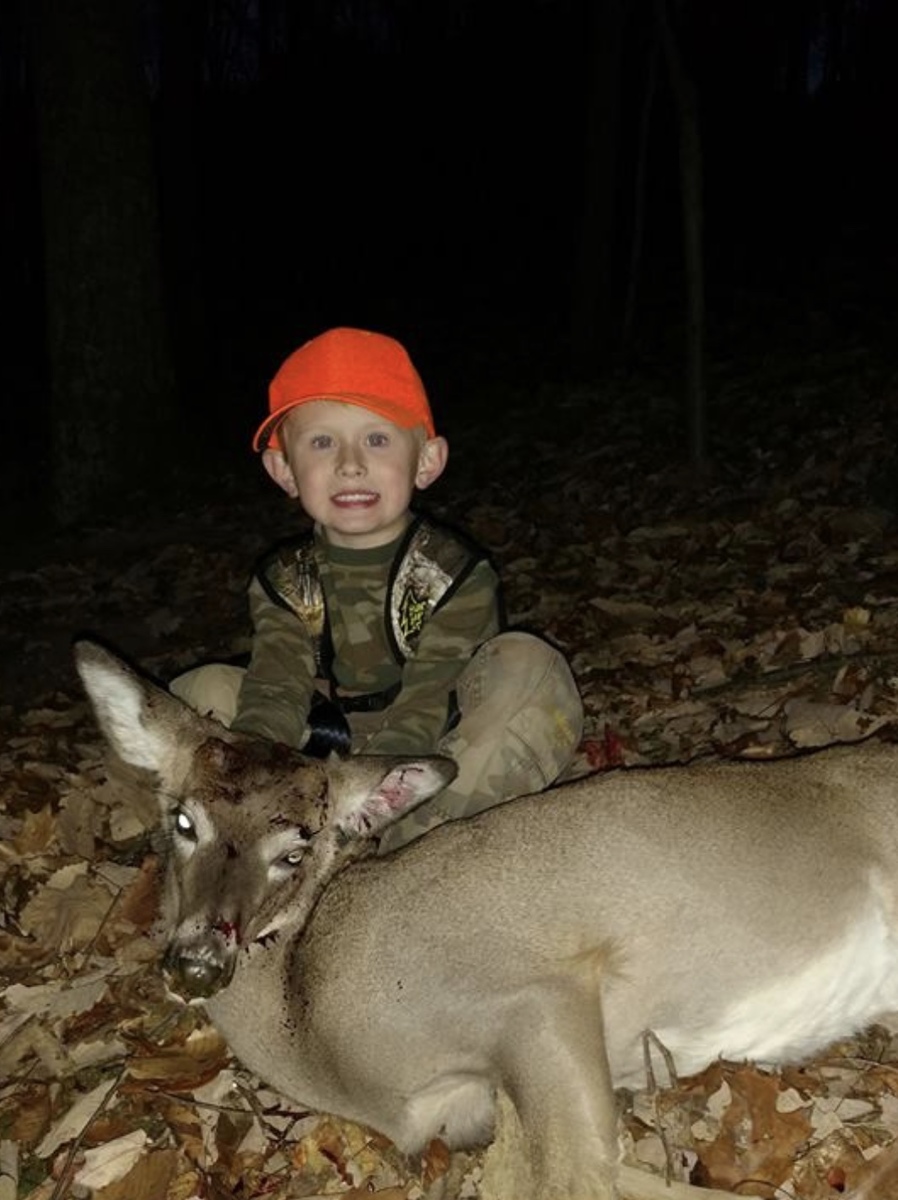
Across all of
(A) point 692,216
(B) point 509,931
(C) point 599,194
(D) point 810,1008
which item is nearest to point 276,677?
(B) point 509,931

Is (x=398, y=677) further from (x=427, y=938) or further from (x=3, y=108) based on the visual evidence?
(x=3, y=108)

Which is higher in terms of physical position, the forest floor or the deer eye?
the deer eye

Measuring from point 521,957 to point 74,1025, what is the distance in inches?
61.9

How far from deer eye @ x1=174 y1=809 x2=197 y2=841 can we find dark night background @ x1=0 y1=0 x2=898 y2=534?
694 cm

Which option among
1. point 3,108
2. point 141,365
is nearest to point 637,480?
point 141,365

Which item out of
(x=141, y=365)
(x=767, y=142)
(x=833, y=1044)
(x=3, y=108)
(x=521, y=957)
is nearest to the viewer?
(x=521, y=957)

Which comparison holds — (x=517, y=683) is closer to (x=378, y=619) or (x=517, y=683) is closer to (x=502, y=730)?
(x=502, y=730)

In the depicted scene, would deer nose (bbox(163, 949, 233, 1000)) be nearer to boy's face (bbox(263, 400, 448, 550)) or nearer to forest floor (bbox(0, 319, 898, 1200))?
forest floor (bbox(0, 319, 898, 1200))

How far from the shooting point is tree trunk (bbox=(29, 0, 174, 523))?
32.7ft

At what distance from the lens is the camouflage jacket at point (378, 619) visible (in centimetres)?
401

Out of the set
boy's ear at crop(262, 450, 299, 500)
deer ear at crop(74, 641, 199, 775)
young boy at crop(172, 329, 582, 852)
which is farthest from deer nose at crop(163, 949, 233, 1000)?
boy's ear at crop(262, 450, 299, 500)

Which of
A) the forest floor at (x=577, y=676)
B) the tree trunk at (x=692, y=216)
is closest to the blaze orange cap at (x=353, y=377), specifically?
the forest floor at (x=577, y=676)

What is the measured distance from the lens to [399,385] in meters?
3.93

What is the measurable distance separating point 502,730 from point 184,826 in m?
1.17
